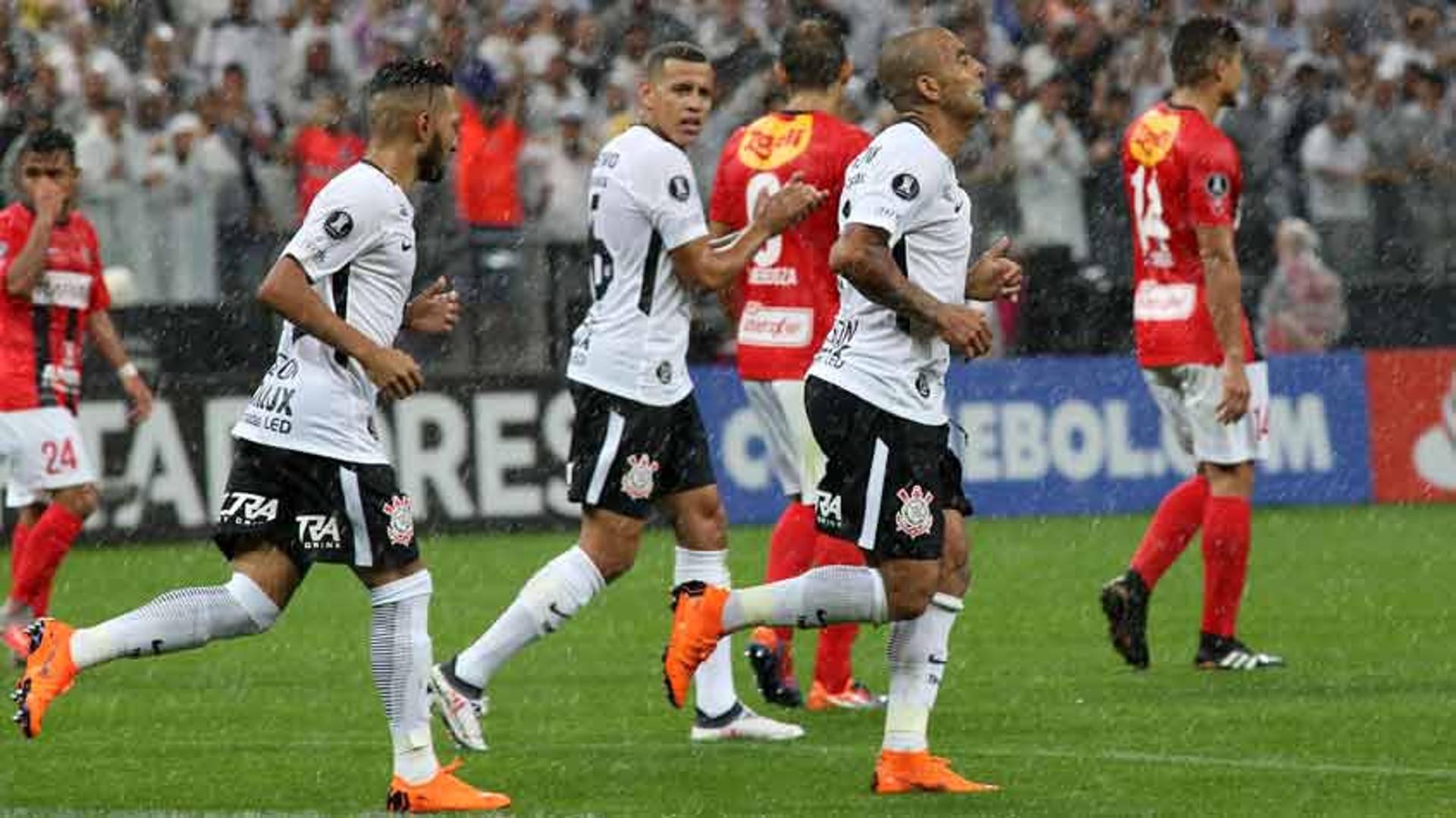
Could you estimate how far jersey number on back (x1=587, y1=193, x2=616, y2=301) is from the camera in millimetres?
9594

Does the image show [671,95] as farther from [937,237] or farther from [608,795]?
[608,795]

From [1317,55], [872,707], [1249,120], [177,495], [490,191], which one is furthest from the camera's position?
[1317,55]

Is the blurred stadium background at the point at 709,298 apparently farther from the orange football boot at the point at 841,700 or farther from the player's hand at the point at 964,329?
the player's hand at the point at 964,329

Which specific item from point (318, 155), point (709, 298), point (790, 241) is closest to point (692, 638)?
point (790, 241)

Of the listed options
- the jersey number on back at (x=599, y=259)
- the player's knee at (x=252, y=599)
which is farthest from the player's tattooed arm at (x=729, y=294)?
the player's knee at (x=252, y=599)

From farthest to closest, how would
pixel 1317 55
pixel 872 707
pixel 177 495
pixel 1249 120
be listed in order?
pixel 1317 55
pixel 1249 120
pixel 177 495
pixel 872 707

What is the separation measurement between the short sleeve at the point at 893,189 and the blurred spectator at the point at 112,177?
34.8 feet

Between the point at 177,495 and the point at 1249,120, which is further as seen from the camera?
the point at 1249,120

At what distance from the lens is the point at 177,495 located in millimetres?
18188

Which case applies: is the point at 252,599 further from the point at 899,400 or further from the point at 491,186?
the point at 491,186

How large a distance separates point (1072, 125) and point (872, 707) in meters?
11.7

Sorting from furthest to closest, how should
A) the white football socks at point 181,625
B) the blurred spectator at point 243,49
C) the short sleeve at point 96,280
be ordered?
the blurred spectator at point 243,49 < the short sleeve at point 96,280 < the white football socks at point 181,625

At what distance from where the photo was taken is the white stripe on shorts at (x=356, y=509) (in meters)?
7.91

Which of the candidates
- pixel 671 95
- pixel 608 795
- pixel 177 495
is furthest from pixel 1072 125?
pixel 608 795
